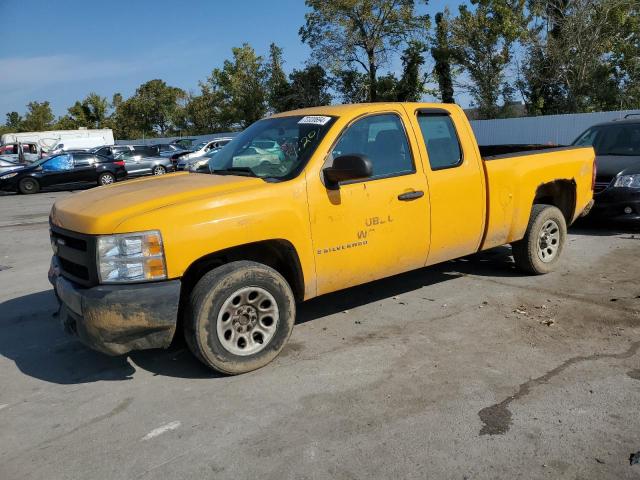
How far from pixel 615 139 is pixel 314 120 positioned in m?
6.85

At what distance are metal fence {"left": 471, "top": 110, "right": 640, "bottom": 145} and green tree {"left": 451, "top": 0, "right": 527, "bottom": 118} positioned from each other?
5.76 meters

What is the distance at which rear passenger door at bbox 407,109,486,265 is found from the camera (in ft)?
16.6

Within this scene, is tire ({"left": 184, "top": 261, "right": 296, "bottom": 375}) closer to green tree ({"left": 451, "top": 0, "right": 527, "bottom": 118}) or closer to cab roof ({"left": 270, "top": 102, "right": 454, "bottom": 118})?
cab roof ({"left": 270, "top": 102, "right": 454, "bottom": 118})

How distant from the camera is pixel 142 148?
26.5m

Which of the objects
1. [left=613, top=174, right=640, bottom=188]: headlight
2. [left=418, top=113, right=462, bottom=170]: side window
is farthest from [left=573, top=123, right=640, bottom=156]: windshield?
[left=418, top=113, right=462, bottom=170]: side window

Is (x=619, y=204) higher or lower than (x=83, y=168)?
lower

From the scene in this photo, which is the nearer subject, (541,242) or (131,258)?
(131,258)

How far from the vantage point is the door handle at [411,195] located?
4.77 m

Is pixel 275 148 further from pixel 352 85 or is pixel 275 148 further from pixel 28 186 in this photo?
pixel 352 85

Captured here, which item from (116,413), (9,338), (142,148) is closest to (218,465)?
(116,413)

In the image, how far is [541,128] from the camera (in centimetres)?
2614

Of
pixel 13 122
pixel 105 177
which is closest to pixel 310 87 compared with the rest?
pixel 105 177

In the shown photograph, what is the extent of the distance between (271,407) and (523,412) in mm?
1541

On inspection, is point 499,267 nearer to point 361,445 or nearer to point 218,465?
point 361,445
